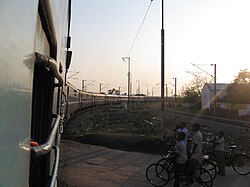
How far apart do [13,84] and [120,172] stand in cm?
1138

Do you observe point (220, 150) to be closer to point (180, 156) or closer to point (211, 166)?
point (211, 166)

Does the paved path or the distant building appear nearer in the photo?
the paved path

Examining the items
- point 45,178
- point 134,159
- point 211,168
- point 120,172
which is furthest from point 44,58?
point 134,159

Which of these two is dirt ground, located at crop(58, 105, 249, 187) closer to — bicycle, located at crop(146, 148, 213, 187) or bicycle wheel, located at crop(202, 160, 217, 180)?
bicycle, located at crop(146, 148, 213, 187)

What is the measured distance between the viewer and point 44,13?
6.14 feet

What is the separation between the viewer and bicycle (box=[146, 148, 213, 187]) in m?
9.73

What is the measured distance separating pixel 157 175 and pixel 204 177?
1.27 m

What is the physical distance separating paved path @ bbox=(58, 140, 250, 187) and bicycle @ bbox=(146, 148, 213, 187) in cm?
29

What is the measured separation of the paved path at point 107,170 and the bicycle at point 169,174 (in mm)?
295

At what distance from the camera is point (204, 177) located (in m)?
10.1

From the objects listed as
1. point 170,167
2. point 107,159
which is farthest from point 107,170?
point 170,167

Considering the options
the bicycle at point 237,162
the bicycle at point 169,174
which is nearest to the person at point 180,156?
the bicycle at point 169,174

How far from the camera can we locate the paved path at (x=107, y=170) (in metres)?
10.6

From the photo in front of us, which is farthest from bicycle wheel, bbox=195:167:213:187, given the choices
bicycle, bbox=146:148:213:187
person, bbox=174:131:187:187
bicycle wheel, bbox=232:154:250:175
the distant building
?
the distant building
